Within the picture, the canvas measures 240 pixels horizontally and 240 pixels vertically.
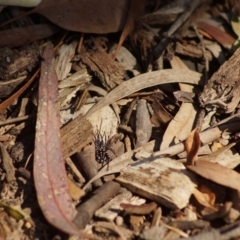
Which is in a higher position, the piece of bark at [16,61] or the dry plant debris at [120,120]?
the piece of bark at [16,61]

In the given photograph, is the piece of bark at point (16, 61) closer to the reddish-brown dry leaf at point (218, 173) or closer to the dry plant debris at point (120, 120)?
the dry plant debris at point (120, 120)

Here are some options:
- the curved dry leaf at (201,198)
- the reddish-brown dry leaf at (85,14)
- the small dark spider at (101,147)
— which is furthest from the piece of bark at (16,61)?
the curved dry leaf at (201,198)

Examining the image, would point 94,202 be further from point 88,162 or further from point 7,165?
point 7,165

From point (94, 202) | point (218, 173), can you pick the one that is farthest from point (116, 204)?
point (218, 173)

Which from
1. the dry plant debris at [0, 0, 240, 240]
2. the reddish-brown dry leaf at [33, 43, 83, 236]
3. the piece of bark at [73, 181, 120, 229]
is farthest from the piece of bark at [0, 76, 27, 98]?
the piece of bark at [73, 181, 120, 229]

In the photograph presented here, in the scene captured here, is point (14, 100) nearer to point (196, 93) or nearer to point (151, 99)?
point (151, 99)

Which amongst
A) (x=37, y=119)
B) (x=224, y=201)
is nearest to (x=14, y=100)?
(x=37, y=119)

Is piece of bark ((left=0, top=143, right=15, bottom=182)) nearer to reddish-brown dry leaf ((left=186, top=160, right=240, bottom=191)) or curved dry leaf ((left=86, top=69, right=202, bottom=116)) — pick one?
curved dry leaf ((left=86, top=69, right=202, bottom=116))
